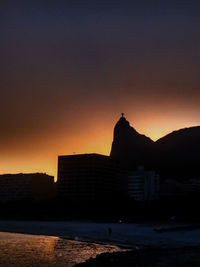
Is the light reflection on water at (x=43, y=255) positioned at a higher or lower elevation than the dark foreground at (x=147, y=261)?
lower

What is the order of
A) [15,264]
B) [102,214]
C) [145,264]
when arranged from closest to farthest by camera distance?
[145,264] → [15,264] → [102,214]

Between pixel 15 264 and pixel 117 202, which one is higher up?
pixel 117 202

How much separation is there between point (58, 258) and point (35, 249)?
12.7 meters

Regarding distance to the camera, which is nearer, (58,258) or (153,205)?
(58,258)

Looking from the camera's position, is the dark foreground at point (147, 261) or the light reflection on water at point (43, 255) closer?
the dark foreground at point (147, 261)

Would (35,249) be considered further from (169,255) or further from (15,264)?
(169,255)

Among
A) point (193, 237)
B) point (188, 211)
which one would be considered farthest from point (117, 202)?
point (193, 237)

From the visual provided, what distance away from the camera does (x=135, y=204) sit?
19488cm

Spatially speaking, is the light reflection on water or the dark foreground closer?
the dark foreground

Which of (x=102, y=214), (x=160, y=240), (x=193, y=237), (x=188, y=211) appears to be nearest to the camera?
(x=160, y=240)

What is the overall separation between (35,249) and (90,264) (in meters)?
24.9

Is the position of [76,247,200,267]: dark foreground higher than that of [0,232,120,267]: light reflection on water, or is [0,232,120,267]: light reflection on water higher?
[76,247,200,267]: dark foreground

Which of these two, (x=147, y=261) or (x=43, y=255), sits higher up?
(x=147, y=261)

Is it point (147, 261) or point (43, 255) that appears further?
point (43, 255)
